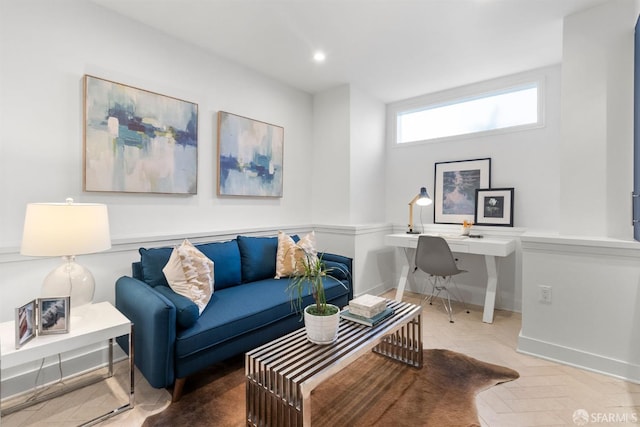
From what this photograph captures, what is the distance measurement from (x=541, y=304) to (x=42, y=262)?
11.9 feet

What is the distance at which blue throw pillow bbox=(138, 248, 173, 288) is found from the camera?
2186 mm

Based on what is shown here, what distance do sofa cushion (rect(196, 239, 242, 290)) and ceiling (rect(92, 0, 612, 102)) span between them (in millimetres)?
1852

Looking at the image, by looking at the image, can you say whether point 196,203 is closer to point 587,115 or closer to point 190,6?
point 190,6

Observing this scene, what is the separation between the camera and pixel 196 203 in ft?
9.41

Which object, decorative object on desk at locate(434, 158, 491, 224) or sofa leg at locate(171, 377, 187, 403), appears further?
decorative object on desk at locate(434, 158, 491, 224)

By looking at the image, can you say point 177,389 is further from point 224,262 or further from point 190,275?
point 224,262

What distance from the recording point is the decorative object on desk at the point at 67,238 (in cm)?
161

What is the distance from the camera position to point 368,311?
196 centimetres

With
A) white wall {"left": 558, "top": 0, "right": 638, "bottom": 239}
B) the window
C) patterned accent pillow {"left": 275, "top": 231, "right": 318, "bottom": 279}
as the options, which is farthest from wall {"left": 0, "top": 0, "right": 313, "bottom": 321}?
white wall {"left": 558, "top": 0, "right": 638, "bottom": 239}

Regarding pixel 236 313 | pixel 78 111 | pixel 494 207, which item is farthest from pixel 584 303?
pixel 78 111

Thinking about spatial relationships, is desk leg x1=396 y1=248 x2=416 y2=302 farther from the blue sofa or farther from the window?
the window

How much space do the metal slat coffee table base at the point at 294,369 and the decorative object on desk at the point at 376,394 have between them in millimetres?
289

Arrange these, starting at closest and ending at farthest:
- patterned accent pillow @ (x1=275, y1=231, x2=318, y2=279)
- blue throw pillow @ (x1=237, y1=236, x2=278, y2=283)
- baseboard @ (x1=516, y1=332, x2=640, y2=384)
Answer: baseboard @ (x1=516, y1=332, x2=640, y2=384), blue throw pillow @ (x1=237, y1=236, x2=278, y2=283), patterned accent pillow @ (x1=275, y1=231, x2=318, y2=279)

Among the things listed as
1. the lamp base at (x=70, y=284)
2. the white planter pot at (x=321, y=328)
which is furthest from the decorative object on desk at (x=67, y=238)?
the white planter pot at (x=321, y=328)
